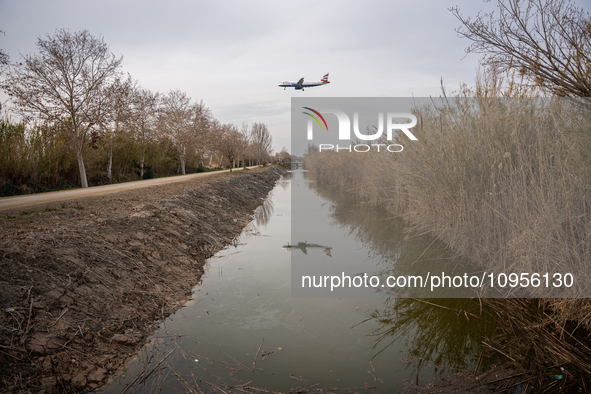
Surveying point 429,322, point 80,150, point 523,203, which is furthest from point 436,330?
point 80,150

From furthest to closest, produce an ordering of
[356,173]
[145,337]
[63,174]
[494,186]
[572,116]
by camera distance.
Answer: [356,173]
[63,174]
[494,186]
[572,116]
[145,337]

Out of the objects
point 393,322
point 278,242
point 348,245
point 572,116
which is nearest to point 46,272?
point 393,322

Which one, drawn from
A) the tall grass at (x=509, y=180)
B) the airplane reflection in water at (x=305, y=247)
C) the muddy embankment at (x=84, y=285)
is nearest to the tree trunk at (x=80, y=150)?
the muddy embankment at (x=84, y=285)

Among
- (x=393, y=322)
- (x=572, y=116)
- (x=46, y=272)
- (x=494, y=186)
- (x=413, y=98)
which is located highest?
(x=413, y=98)

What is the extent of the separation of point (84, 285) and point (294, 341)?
2.94 meters

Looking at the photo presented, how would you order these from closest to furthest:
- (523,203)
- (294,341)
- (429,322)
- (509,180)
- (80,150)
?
(294,341), (429,322), (523,203), (509,180), (80,150)

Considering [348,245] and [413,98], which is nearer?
[413,98]

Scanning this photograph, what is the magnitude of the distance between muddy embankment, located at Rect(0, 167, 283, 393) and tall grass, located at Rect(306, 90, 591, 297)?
5285mm

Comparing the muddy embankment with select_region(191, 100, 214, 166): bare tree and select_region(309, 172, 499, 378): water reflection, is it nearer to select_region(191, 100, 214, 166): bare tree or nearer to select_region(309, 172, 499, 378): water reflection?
select_region(309, 172, 499, 378): water reflection

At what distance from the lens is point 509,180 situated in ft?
18.9

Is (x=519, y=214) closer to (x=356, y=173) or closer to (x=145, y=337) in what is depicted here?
(x=145, y=337)

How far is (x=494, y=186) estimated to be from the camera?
5625 mm

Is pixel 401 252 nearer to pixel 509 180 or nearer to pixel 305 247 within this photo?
pixel 305 247

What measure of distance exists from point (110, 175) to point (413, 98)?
19.2 metres
